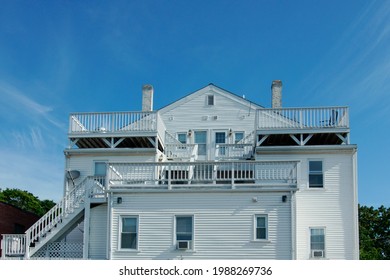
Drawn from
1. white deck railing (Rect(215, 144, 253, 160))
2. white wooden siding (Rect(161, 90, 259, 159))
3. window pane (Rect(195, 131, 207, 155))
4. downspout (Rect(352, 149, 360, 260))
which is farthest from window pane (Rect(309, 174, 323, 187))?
window pane (Rect(195, 131, 207, 155))

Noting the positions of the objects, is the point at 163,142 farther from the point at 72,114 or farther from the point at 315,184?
the point at 315,184

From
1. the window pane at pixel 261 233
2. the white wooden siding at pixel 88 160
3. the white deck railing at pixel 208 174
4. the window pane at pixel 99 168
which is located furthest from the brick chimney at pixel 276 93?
the window pane at pixel 261 233

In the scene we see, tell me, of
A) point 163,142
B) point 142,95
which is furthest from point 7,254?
point 142,95

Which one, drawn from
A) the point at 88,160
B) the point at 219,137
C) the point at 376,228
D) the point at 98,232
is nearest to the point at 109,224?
the point at 98,232

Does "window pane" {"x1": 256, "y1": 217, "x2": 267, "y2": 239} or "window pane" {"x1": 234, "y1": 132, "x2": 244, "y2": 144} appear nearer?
"window pane" {"x1": 256, "y1": 217, "x2": 267, "y2": 239}

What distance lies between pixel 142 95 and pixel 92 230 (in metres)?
10.1

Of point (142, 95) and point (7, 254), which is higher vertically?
point (142, 95)

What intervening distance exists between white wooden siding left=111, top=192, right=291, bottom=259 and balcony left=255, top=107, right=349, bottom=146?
13.8ft

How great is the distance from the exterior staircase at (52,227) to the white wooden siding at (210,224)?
1491mm

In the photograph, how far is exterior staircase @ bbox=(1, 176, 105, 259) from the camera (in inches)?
821

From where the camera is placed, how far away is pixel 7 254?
20875mm

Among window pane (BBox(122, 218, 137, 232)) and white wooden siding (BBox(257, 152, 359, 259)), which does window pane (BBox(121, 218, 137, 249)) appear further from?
white wooden siding (BBox(257, 152, 359, 259))

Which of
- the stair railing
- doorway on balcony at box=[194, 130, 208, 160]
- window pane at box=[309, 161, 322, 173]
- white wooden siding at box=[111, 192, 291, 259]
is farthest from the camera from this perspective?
doorway on balcony at box=[194, 130, 208, 160]
